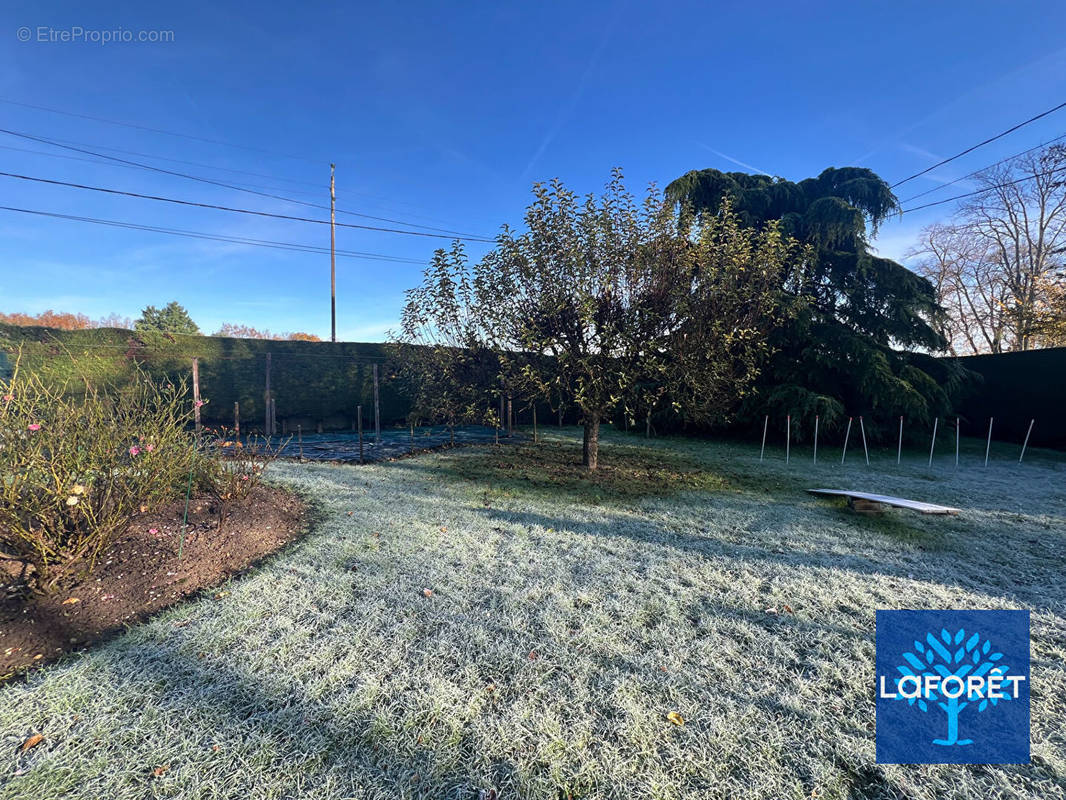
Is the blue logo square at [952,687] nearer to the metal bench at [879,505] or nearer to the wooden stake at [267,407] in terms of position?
the metal bench at [879,505]

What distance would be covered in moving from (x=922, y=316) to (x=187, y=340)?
1698cm

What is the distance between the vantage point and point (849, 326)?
30.0ft

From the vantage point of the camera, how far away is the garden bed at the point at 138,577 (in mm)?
2039

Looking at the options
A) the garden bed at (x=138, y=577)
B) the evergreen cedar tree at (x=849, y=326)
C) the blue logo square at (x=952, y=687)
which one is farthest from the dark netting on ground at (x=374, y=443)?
the blue logo square at (x=952, y=687)

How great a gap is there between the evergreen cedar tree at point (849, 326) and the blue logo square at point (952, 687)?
683 cm

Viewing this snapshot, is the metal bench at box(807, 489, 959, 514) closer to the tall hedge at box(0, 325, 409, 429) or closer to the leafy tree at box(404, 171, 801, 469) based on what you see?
the leafy tree at box(404, 171, 801, 469)

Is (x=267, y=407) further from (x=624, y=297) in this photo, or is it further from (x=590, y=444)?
(x=624, y=297)

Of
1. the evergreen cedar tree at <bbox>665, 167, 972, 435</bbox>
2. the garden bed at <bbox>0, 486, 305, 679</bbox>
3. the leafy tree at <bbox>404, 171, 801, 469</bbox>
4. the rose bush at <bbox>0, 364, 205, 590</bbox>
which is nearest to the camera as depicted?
the garden bed at <bbox>0, 486, 305, 679</bbox>

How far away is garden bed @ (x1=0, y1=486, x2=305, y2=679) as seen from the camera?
2.04 metres

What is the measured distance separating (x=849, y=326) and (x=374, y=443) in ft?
35.1

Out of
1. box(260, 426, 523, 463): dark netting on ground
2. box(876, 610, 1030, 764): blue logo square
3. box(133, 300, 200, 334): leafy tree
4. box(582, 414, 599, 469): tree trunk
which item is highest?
box(133, 300, 200, 334): leafy tree

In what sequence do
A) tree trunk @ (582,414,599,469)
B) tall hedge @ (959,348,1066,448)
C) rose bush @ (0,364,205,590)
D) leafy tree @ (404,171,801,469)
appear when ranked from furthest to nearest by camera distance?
tall hedge @ (959,348,1066,448) < tree trunk @ (582,414,599,469) < leafy tree @ (404,171,801,469) < rose bush @ (0,364,205,590)

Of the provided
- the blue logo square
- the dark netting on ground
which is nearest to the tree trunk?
the dark netting on ground

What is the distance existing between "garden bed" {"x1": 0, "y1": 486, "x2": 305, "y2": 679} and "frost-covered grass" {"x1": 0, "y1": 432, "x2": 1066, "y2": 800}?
230 mm
